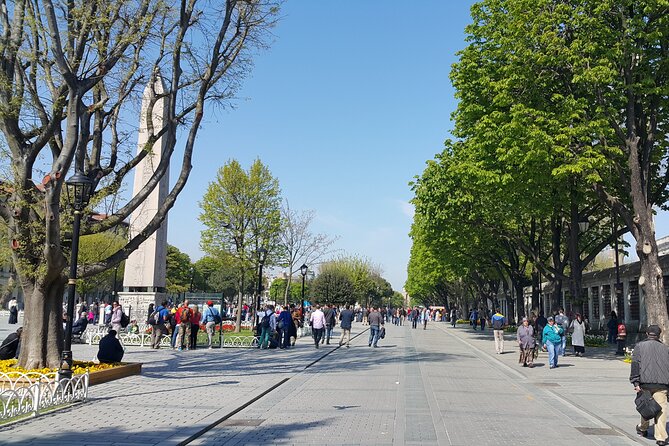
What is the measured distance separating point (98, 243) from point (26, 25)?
Answer: 4015cm

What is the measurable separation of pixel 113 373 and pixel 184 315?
794cm

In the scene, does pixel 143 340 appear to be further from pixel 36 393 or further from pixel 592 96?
pixel 592 96

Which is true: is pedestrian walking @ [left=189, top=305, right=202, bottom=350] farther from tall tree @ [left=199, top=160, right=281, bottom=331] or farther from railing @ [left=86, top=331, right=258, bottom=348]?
tall tree @ [left=199, top=160, right=281, bottom=331]

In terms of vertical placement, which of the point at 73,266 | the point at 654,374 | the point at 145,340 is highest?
the point at 73,266

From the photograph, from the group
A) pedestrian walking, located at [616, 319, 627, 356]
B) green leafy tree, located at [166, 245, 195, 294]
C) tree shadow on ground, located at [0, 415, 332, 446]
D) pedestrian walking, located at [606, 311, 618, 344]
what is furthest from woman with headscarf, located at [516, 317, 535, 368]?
green leafy tree, located at [166, 245, 195, 294]

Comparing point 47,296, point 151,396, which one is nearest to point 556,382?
point 151,396

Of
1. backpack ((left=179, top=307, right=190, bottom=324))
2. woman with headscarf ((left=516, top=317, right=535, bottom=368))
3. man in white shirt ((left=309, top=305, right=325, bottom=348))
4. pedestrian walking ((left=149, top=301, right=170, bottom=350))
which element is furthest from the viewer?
man in white shirt ((left=309, top=305, right=325, bottom=348))

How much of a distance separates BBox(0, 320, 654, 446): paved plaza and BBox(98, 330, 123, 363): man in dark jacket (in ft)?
2.59

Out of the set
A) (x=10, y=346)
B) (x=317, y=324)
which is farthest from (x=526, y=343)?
(x=10, y=346)

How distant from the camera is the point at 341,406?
10.8 m

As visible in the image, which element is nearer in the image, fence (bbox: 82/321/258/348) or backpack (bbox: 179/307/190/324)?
backpack (bbox: 179/307/190/324)

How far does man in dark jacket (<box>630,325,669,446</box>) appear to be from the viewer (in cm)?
820

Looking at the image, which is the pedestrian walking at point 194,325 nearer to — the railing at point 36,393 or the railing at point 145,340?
the railing at point 145,340

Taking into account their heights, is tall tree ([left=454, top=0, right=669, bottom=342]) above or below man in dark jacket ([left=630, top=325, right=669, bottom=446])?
above
